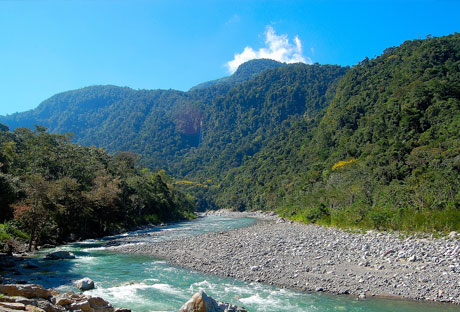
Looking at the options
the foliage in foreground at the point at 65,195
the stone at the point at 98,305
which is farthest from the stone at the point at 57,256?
the stone at the point at 98,305

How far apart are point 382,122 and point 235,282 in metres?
65.2

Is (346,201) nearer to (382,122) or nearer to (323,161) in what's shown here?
(382,122)

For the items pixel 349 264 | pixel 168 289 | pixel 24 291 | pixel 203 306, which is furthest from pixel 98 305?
pixel 349 264

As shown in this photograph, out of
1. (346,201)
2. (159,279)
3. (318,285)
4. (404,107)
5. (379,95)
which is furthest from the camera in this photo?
(379,95)

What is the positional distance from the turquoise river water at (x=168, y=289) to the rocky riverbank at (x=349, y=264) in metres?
0.87

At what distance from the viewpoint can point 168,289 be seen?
1491cm

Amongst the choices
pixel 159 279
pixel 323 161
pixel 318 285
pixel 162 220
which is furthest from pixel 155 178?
pixel 318 285

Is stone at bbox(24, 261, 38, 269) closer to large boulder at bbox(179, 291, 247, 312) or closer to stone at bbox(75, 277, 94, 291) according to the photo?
stone at bbox(75, 277, 94, 291)

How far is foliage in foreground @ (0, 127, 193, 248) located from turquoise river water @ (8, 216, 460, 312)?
6182mm

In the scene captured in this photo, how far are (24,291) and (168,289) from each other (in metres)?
6.76

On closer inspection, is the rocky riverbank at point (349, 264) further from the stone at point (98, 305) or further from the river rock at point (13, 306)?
the river rock at point (13, 306)

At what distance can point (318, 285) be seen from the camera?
47.0 feet

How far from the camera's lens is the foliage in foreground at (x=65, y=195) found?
84.1 feet

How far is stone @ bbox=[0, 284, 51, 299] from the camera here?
30.7ft
